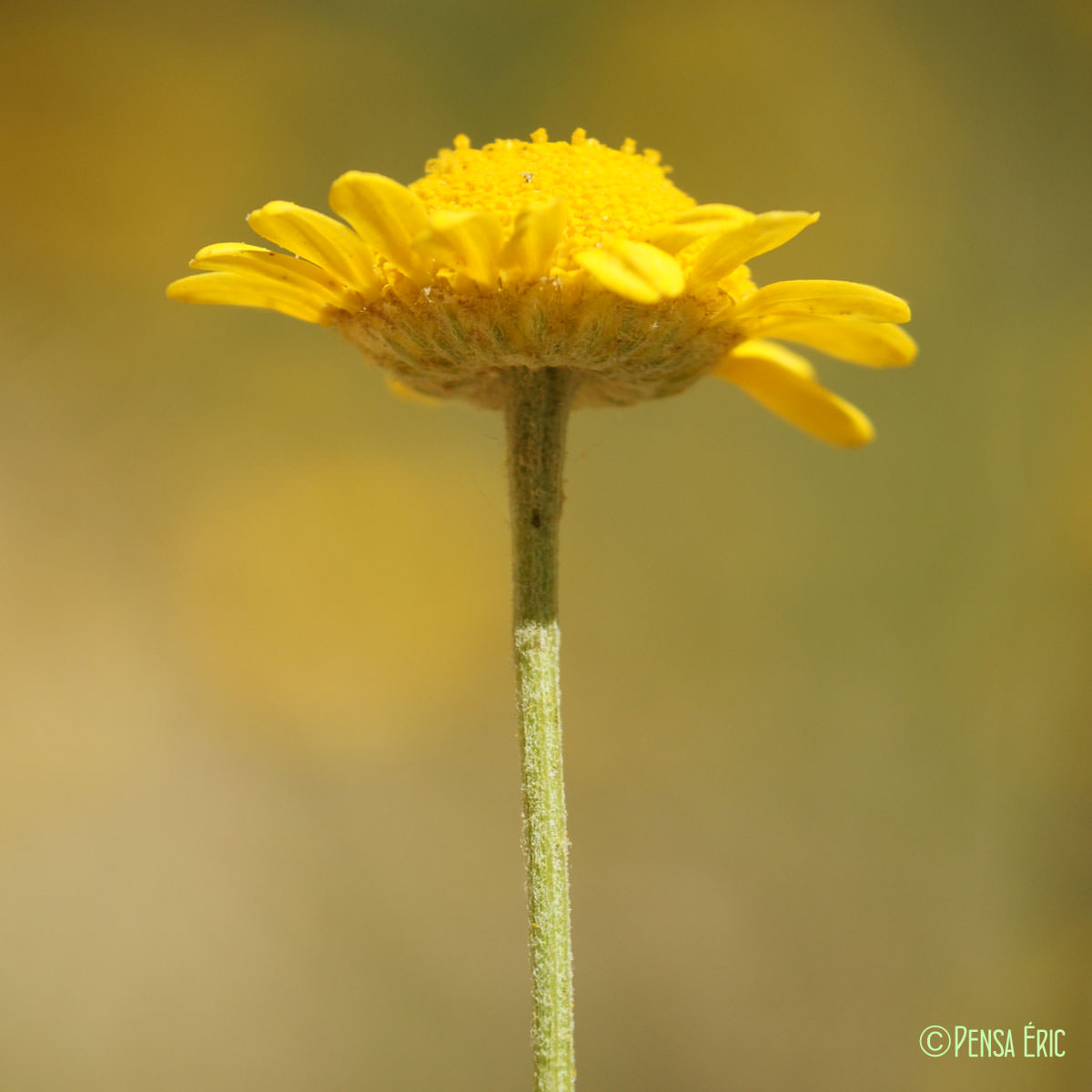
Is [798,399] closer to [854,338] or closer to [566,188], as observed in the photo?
[854,338]

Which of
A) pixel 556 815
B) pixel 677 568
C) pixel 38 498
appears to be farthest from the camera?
pixel 677 568

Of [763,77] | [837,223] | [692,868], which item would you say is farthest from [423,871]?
[763,77]

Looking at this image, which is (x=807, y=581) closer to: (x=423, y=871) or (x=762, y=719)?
(x=762, y=719)

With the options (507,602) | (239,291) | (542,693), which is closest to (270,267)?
(239,291)

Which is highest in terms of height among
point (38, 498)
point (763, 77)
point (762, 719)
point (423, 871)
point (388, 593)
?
point (763, 77)

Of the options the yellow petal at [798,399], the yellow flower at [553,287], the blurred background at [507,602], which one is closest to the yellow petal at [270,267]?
the yellow flower at [553,287]

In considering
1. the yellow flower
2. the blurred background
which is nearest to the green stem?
the yellow flower
